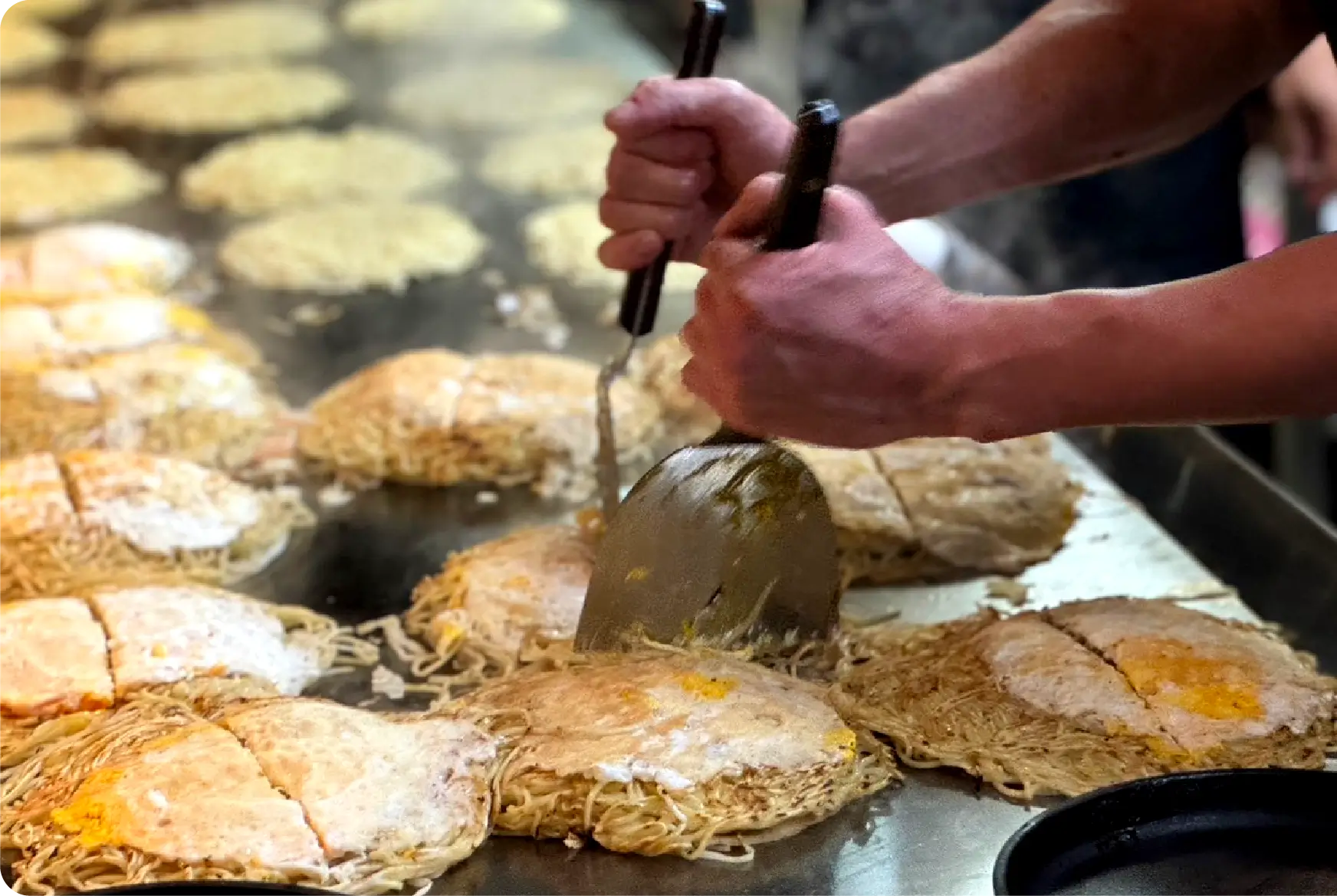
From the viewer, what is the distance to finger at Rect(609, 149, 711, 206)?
2.81m

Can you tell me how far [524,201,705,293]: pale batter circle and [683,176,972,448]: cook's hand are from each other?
2.22m

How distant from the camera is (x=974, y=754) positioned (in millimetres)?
2346

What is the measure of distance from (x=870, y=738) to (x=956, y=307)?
2.51ft

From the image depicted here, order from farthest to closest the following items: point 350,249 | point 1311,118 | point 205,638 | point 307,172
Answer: point 307,172 → point 350,249 → point 1311,118 → point 205,638

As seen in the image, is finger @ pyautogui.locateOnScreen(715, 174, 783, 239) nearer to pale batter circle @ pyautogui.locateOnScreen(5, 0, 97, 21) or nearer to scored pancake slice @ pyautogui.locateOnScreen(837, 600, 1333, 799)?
scored pancake slice @ pyautogui.locateOnScreen(837, 600, 1333, 799)

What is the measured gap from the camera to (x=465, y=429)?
3.45 m

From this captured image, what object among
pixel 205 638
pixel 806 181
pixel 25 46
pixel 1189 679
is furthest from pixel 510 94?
pixel 1189 679

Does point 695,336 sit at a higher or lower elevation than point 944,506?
higher

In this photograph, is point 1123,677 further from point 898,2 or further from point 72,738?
point 898,2

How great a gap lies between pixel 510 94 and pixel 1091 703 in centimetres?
421

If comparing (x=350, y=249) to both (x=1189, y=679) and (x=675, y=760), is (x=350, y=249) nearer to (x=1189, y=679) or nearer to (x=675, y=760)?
(x=675, y=760)

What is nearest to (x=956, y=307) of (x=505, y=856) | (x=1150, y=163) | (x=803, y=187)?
(x=803, y=187)

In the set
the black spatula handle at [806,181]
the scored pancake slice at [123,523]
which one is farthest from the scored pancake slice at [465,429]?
the black spatula handle at [806,181]

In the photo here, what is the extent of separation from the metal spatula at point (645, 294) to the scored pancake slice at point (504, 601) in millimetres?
138
